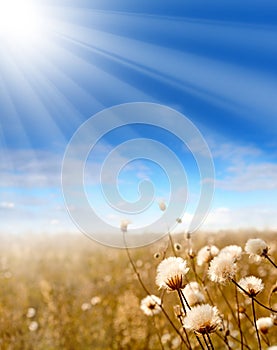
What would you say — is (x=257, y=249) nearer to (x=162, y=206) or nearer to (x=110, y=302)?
(x=162, y=206)

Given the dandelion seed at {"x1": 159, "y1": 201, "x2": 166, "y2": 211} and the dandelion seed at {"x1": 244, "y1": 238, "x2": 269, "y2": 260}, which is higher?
the dandelion seed at {"x1": 159, "y1": 201, "x2": 166, "y2": 211}

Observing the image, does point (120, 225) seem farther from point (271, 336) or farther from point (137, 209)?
point (271, 336)

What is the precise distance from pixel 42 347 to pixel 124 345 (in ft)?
2.23

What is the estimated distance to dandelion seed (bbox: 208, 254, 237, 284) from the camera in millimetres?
1415

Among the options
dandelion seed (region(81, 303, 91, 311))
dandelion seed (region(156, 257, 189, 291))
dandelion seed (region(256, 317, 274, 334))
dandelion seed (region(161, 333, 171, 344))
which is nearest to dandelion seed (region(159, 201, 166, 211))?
dandelion seed (region(156, 257, 189, 291))

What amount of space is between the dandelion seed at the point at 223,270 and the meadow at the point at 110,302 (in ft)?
0.68

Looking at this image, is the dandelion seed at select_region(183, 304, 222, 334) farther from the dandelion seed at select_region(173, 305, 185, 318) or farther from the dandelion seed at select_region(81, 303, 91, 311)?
the dandelion seed at select_region(81, 303, 91, 311)

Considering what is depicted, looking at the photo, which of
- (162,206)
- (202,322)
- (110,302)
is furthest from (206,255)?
(110,302)

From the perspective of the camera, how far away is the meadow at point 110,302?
236 centimetres

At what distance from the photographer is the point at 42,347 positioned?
3551 millimetres

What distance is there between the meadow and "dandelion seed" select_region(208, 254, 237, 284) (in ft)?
0.68

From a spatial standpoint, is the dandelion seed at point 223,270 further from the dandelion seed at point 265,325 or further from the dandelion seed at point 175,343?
the dandelion seed at point 175,343

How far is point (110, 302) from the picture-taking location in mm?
4633

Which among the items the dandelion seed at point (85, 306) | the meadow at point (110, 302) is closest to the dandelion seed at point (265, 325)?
the meadow at point (110, 302)
